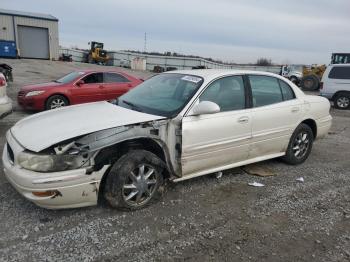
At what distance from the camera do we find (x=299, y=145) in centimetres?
534

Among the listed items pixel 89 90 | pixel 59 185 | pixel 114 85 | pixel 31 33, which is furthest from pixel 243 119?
pixel 31 33

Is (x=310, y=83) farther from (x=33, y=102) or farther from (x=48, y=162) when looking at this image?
(x=48, y=162)

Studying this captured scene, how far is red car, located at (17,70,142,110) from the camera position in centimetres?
891

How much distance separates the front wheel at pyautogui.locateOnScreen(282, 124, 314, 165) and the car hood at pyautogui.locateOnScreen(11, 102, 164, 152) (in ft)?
8.34

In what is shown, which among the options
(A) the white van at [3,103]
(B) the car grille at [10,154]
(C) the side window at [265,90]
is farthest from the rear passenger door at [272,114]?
(A) the white van at [3,103]

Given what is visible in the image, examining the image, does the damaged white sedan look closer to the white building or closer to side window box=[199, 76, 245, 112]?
side window box=[199, 76, 245, 112]

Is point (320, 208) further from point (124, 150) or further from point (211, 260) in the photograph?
point (124, 150)

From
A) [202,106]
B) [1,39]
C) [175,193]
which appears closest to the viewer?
[202,106]

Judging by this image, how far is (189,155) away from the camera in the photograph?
3850mm

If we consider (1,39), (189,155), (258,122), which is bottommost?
(189,155)

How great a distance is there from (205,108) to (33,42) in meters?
32.8

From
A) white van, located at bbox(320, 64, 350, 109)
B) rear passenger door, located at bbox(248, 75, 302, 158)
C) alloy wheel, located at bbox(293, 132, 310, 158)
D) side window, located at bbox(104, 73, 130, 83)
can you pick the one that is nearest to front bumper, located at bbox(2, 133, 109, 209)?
rear passenger door, located at bbox(248, 75, 302, 158)

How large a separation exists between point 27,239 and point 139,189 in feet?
3.87

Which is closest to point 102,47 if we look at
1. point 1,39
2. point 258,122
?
point 1,39
